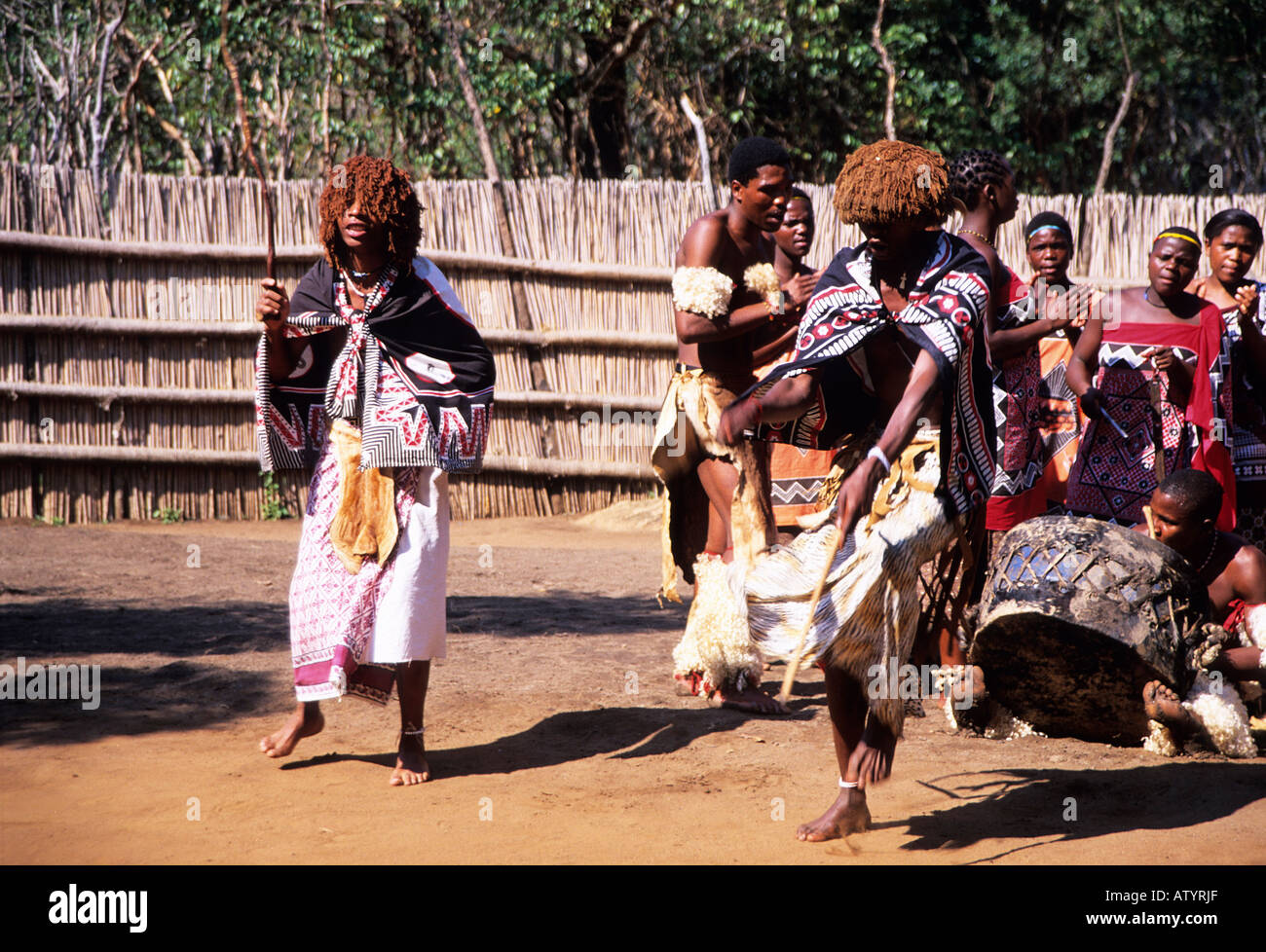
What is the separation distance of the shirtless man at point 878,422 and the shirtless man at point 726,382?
1.18 m

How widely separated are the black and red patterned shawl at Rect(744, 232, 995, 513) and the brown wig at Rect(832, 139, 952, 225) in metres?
0.14

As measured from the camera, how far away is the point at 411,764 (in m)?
4.27

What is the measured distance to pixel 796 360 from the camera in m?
3.59

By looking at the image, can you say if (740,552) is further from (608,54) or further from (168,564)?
(608,54)

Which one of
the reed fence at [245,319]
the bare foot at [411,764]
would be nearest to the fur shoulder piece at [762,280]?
the bare foot at [411,764]

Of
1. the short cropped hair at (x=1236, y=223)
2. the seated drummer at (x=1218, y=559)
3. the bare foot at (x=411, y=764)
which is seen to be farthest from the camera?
the short cropped hair at (x=1236, y=223)

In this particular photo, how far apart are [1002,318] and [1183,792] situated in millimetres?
2206

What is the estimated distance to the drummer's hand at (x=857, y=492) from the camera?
325cm

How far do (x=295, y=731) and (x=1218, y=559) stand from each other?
3451 mm

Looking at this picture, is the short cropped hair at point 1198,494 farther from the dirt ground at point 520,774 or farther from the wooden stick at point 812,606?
the wooden stick at point 812,606

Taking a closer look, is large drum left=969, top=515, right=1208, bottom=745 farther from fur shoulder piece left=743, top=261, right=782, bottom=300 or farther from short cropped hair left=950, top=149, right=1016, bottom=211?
short cropped hair left=950, top=149, right=1016, bottom=211

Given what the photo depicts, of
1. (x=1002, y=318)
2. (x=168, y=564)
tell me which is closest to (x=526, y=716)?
(x=1002, y=318)
